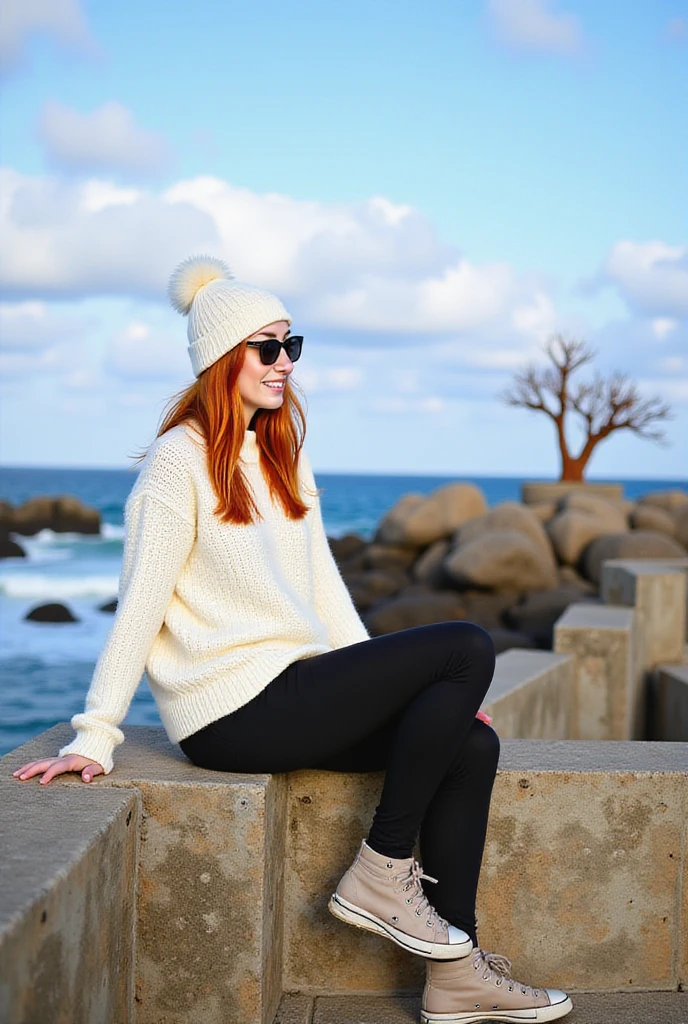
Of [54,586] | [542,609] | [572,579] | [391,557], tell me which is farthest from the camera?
[54,586]

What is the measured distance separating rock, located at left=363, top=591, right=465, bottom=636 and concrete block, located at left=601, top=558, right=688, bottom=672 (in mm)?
3119

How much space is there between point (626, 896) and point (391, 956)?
2.04 ft

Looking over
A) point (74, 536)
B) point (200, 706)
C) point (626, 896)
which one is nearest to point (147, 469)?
point (200, 706)

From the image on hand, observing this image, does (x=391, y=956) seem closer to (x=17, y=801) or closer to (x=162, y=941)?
(x=162, y=941)

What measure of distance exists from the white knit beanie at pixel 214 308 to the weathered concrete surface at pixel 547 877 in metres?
Result: 1.11

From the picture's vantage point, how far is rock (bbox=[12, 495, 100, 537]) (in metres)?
41.2

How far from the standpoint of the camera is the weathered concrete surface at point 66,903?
1.81 meters

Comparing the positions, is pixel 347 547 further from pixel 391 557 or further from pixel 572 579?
pixel 572 579

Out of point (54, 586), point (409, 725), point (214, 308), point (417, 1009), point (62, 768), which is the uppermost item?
point (214, 308)

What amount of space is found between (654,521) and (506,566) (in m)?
3.70

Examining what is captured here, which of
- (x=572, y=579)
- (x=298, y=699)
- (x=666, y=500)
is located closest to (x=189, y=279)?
(x=298, y=699)

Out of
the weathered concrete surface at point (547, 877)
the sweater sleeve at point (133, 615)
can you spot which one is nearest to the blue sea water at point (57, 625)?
→ the sweater sleeve at point (133, 615)

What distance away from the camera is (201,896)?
8.41 ft

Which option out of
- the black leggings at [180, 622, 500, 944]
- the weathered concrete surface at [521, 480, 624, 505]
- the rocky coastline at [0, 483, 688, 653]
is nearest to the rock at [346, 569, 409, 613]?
the rocky coastline at [0, 483, 688, 653]
